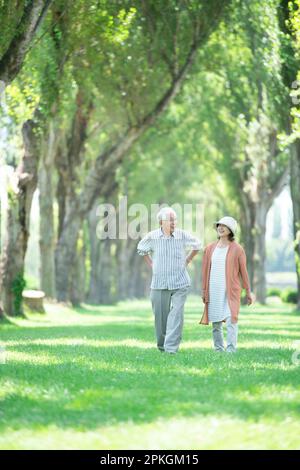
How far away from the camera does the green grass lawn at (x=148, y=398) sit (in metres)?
7.85

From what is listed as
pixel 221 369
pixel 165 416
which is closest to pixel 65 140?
pixel 221 369

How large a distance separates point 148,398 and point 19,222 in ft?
60.4

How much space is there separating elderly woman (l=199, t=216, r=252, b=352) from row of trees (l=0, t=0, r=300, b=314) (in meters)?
6.75

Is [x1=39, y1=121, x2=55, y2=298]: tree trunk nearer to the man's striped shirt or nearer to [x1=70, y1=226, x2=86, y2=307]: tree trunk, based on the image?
[x1=70, y1=226, x2=86, y2=307]: tree trunk

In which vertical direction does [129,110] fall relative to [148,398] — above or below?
above

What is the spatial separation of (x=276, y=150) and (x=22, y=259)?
67.6 feet

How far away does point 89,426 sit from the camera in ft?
27.5

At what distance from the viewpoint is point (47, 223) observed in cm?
3638

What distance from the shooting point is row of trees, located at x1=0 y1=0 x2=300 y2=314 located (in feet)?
86.7

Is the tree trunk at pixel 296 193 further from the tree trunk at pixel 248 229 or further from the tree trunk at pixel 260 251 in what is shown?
the tree trunk at pixel 248 229

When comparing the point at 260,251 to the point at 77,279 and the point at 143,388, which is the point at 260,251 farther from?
the point at 143,388

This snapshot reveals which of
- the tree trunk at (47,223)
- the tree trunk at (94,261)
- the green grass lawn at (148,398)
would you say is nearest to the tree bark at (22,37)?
the green grass lawn at (148,398)

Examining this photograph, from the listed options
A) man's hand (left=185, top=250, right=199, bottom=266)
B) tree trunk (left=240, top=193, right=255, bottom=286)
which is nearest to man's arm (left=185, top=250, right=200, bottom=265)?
man's hand (left=185, top=250, right=199, bottom=266)

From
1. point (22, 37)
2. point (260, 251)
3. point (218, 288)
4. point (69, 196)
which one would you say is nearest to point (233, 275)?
Answer: point (218, 288)
